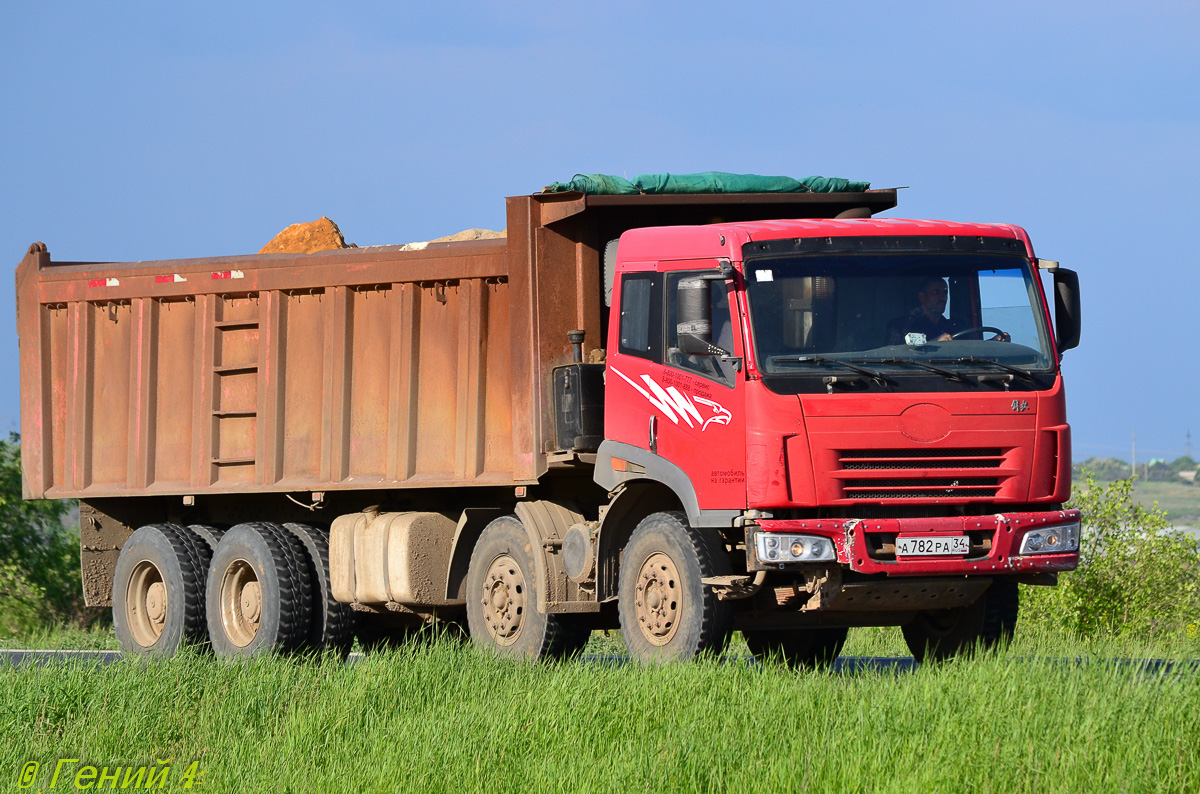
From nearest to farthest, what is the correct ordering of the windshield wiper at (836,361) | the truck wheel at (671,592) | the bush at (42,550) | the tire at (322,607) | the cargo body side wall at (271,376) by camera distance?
the windshield wiper at (836,361)
the truck wheel at (671,592)
the cargo body side wall at (271,376)
the tire at (322,607)
the bush at (42,550)

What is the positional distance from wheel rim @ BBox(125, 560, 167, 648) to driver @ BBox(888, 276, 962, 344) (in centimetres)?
740

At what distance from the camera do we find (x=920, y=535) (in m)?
9.00

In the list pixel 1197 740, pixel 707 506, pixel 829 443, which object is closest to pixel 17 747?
pixel 707 506

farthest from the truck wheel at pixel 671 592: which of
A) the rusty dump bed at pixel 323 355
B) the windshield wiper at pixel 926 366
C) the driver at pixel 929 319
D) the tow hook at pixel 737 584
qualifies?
the driver at pixel 929 319

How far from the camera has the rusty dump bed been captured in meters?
11.1

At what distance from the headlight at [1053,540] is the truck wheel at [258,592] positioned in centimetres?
590

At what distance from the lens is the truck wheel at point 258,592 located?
41.7 feet

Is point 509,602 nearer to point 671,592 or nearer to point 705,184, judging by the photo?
point 671,592

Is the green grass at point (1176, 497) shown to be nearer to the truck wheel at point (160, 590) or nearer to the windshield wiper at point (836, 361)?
the truck wheel at point (160, 590)

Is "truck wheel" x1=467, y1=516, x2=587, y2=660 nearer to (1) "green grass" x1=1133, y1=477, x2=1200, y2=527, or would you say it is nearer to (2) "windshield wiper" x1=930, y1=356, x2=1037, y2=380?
(2) "windshield wiper" x1=930, y1=356, x2=1037, y2=380

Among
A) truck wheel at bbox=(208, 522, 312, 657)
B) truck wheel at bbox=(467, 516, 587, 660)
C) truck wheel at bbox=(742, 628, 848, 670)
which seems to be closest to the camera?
truck wheel at bbox=(467, 516, 587, 660)

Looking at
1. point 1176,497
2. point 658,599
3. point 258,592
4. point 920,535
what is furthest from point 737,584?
point 1176,497

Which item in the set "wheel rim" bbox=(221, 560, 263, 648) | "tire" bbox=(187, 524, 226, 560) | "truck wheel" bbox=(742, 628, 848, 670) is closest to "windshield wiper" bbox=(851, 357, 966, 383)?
"truck wheel" bbox=(742, 628, 848, 670)

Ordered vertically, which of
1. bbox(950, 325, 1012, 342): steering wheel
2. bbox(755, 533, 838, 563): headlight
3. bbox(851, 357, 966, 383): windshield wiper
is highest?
bbox(950, 325, 1012, 342): steering wheel
